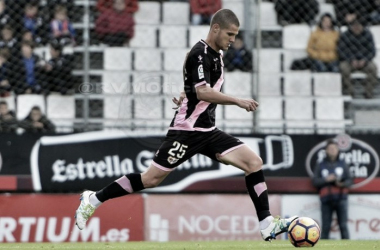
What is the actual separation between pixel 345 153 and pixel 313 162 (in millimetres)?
504

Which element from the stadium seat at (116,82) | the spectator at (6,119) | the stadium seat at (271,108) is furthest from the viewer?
the stadium seat at (271,108)

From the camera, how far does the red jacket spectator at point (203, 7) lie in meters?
13.8

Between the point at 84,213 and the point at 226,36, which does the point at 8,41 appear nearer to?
the point at 84,213

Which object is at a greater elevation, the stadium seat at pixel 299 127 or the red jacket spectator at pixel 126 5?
the red jacket spectator at pixel 126 5

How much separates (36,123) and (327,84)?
4527 mm

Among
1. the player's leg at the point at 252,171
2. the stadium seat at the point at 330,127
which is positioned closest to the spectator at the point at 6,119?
the stadium seat at the point at 330,127

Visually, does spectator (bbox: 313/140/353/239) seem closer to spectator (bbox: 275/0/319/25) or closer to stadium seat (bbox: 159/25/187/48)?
spectator (bbox: 275/0/319/25)

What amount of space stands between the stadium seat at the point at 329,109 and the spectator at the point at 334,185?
0.52 meters

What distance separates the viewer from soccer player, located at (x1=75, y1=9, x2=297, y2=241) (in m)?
8.34

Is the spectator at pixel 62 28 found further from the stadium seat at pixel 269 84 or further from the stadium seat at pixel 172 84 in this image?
the stadium seat at pixel 269 84

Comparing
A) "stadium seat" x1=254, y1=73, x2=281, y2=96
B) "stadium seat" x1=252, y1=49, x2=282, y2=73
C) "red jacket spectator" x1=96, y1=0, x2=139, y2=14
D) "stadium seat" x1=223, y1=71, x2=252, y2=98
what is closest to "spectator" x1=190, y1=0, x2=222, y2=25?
"red jacket spectator" x1=96, y1=0, x2=139, y2=14

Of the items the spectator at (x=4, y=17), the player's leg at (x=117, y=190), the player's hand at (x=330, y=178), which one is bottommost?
the player's hand at (x=330, y=178)

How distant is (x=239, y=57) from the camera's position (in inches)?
523

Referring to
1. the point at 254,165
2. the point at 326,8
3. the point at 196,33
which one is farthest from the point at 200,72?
the point at 326,8
